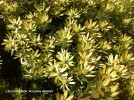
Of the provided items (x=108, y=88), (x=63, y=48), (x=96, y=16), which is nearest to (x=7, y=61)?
(x=63, y=48)

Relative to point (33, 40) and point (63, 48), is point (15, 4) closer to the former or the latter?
point (33, 40)

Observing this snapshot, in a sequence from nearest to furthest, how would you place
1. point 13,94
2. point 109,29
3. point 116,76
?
point 116,76 → point 13,94 → point 109,29

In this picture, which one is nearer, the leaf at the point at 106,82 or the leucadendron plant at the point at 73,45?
the leaf at the point at 106,82

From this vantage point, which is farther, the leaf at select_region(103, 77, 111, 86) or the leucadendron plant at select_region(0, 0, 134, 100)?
the leucadendron plant at select_region(0, 0, 134, 100)

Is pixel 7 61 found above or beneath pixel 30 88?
above

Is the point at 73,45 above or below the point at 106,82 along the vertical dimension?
above

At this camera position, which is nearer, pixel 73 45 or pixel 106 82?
pixel 106 82

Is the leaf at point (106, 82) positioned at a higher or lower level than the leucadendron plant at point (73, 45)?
lower

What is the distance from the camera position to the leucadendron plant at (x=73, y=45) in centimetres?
243

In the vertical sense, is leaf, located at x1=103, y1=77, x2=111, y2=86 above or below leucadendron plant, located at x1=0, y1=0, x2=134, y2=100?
below

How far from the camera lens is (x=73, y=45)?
3.15 meters

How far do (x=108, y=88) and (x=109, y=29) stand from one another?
5.41 feet

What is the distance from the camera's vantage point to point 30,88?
2.97m

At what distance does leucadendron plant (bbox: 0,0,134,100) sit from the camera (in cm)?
243
